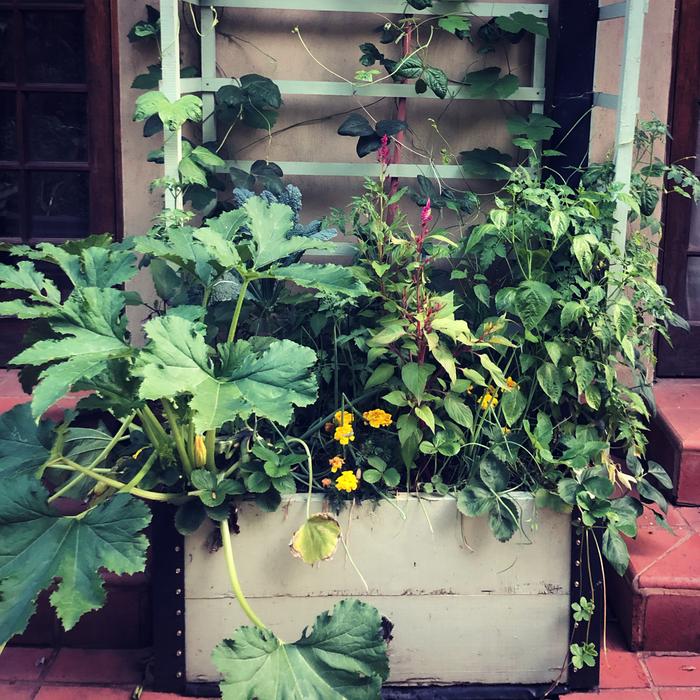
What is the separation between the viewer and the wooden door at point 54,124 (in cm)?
348

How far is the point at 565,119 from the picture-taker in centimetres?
328

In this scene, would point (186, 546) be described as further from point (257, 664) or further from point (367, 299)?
point (367, 299)

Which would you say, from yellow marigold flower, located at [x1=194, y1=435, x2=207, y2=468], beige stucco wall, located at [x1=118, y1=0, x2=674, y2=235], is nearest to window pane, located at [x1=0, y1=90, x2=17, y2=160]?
beige stucco wall, located at [x1=118, y1=0, x2=674, y2=235]

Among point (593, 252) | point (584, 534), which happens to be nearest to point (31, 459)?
point (584, 534)

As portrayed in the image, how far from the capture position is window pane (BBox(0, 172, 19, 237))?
143 inches

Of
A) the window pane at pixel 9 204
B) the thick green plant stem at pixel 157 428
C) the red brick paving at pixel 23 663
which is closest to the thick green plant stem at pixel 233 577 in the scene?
the thick green plant stem at pixel 157 428

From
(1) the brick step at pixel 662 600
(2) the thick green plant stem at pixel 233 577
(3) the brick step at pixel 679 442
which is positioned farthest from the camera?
(3) the brick step at pixel 679 442

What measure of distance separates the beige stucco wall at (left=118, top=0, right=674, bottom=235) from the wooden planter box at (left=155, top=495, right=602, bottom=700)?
4.46 ft

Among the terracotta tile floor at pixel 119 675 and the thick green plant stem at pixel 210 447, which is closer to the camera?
the thick green plant stem at pixel 210 447

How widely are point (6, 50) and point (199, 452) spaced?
1917 mm

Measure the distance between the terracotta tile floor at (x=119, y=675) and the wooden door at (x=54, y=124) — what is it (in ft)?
4.52

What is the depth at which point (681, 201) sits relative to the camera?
11.8 feet

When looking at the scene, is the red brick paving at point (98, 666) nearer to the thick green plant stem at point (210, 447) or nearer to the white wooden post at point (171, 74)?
the thick green plant stem at point (210, 447)

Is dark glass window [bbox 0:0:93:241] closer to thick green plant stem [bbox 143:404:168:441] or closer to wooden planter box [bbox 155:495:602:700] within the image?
thick green plant stem [bbox 143:404:168:441]
